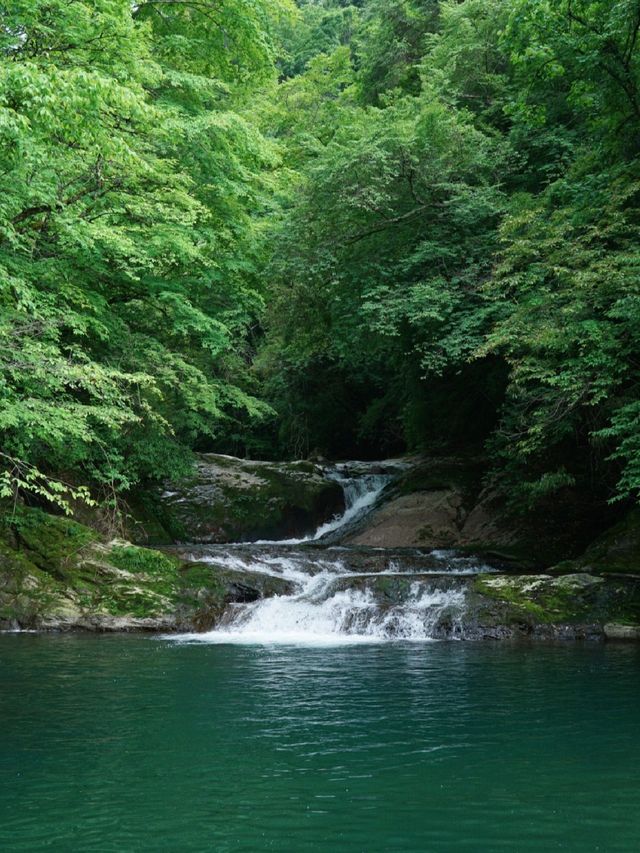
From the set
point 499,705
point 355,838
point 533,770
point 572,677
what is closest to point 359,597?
point 572,677

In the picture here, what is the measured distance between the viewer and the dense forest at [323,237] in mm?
9711

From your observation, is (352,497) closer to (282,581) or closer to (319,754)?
(282,581)

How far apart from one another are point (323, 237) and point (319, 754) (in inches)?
535

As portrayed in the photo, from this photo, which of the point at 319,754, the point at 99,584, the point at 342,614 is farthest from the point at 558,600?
the point at 319,754

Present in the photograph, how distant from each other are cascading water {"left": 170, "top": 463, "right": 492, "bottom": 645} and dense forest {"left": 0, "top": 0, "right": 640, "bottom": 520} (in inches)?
96.2

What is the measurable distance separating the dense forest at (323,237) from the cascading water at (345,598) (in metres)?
2.44

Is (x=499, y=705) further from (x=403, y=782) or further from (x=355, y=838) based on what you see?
(x=355, y=838)

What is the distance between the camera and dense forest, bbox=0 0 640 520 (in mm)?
9711

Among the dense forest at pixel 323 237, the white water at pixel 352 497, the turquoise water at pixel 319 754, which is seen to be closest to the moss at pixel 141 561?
the dense forest at pixel 323 237

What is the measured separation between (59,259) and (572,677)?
8704 mm

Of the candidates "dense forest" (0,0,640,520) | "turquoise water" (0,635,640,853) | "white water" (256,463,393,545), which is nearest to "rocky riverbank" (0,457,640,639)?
"dense forest" (0,0,640,520)

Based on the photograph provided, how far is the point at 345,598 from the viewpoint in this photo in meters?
13.9

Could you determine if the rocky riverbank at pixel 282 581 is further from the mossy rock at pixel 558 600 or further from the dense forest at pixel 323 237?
the dense forest at pixel 323 237

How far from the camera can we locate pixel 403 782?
550 cm
